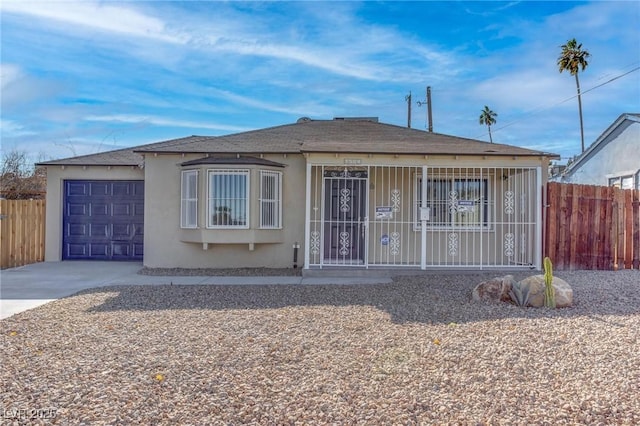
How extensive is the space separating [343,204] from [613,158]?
11.4m

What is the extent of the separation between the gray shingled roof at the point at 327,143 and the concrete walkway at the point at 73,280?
2836 millimetres

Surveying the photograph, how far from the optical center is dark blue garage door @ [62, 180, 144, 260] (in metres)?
13.3

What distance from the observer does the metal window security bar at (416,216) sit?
38.2ft

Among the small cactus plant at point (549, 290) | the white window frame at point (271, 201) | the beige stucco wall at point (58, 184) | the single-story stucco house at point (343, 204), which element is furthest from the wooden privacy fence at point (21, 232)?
the small cactus plant at point (549, 290)

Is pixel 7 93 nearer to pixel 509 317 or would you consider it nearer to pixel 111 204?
pixel 111 204

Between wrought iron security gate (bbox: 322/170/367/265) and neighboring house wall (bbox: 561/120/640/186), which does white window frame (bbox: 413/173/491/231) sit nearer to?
wrought iron security gate (bbox: 322/170/367/265)

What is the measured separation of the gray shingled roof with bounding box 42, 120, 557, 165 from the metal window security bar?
2.13 feet

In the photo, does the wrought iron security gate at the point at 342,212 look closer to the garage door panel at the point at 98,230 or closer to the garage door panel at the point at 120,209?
the garage door panel at the point at 120,209

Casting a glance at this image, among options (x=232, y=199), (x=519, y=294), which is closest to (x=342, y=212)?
(x=232, y=199)

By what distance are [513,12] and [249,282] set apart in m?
10.2

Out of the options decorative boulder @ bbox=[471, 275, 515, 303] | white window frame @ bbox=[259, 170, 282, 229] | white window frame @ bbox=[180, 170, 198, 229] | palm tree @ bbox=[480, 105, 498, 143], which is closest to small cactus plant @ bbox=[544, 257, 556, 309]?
decorative boulder @ bbox=[471, 275, 515, 303]

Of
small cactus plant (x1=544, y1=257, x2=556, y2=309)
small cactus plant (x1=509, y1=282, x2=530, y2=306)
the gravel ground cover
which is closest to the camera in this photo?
the gravel ground cover

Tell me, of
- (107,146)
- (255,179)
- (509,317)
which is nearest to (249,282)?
(255,179)

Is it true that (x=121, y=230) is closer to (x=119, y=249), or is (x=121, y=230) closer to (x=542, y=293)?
(x=119, y=249)
